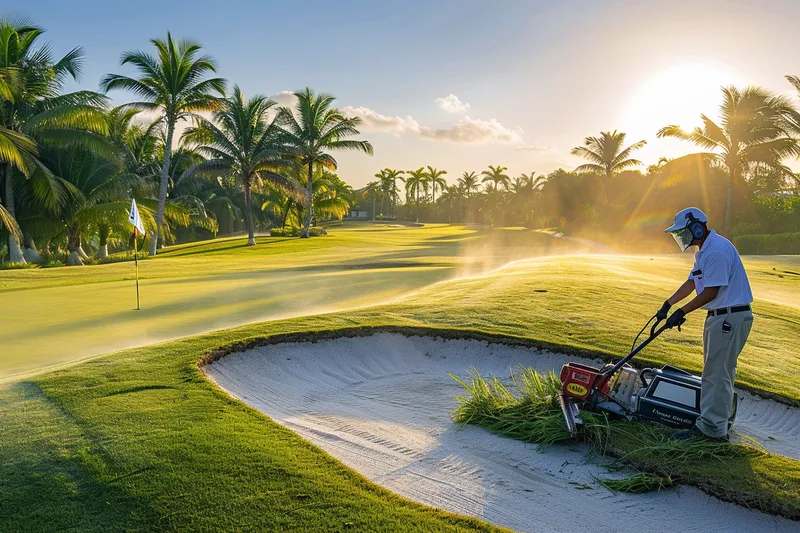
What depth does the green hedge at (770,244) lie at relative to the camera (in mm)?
32531

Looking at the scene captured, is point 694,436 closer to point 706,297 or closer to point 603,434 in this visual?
point 603,434

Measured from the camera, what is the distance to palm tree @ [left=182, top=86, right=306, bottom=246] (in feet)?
111

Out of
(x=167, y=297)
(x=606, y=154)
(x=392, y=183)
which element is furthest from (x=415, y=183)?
(x=167, y=297)

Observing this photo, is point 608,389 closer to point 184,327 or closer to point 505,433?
point 505,433

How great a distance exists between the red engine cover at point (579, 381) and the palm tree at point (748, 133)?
3706cm

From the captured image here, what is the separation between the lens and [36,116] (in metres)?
21.0

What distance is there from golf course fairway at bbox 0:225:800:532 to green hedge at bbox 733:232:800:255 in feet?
70.4

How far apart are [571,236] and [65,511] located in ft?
183

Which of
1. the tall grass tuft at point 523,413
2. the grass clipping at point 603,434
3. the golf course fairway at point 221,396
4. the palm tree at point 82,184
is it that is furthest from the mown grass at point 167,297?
the grass clipping at point 603,434

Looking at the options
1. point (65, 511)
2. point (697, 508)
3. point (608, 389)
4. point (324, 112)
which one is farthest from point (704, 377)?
point (324, 112)

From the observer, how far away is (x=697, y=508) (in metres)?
4.07

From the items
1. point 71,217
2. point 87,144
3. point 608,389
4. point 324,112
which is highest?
point 324,112

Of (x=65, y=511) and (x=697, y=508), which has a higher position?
(x=65, y=511)

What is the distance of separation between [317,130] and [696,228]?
38232mm
